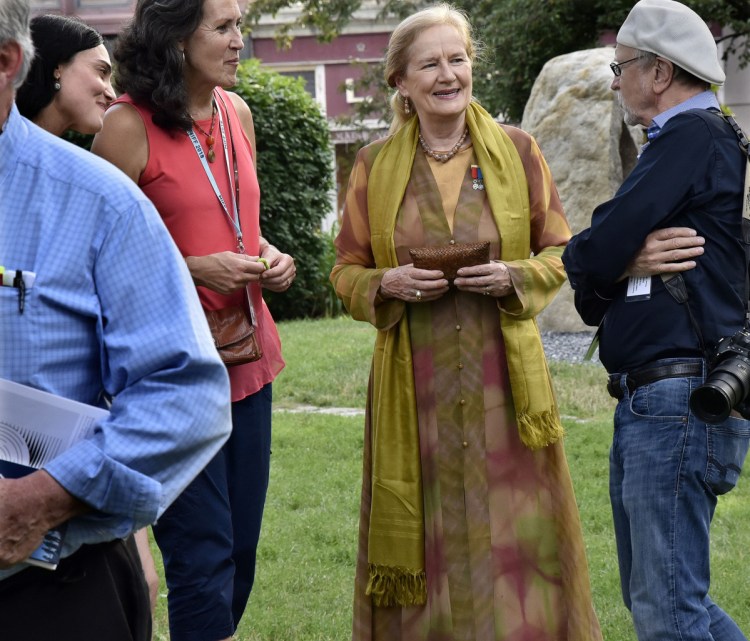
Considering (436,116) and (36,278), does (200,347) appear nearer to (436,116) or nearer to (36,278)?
(36,278)

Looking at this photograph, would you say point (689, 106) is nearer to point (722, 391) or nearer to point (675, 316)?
point (675, 316)

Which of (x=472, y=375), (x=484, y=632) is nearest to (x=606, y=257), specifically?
(x=472, y=375)

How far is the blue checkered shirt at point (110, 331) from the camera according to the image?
178 cm

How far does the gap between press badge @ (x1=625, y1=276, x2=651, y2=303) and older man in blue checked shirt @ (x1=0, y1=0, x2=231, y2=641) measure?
1.56 meters

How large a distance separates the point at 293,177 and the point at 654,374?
11.7 meters

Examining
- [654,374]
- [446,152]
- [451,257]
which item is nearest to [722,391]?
[654,374]

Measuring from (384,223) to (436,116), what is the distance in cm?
39

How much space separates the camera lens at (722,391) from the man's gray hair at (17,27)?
1.79 metres

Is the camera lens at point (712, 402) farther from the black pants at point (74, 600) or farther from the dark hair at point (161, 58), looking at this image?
the dark hair at point (161, 58)

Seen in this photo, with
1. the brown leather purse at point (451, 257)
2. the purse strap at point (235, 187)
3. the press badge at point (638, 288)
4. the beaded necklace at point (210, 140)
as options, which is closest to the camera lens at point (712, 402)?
the press badge at point (638, 288)

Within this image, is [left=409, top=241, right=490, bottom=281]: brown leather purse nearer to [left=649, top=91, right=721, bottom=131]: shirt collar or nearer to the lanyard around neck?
the lanyard around neck

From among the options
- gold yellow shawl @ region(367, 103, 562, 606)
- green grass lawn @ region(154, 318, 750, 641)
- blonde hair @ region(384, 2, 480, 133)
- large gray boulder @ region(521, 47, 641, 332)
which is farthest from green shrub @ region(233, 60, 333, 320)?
gold yellow shawl @ region(367, 103, 562, 606)

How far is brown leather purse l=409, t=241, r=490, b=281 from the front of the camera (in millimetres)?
3512

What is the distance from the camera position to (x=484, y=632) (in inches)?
145
